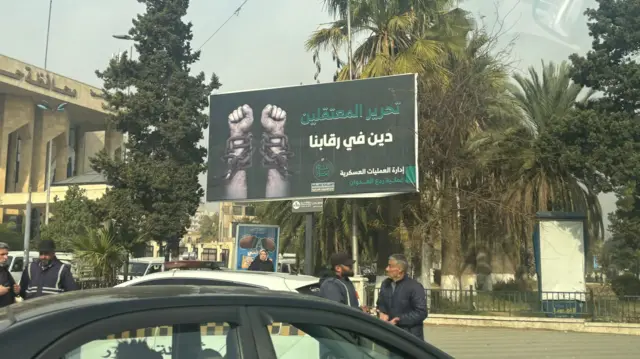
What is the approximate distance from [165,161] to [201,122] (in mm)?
2332

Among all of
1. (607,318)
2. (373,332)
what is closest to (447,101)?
(607,318)

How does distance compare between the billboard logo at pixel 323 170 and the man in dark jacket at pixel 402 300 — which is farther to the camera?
the billboard logo at pixel 323 170

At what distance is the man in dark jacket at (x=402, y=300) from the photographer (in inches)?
238

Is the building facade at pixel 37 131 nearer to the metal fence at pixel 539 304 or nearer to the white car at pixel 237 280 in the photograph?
the metal fence at pixel 539 304

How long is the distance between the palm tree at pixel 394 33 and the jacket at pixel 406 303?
13700 mm

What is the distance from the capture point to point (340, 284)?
246 inches

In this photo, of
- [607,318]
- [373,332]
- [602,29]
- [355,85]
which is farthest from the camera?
[355,85]

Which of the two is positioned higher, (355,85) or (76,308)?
(355,85)

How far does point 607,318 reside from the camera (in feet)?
44.9

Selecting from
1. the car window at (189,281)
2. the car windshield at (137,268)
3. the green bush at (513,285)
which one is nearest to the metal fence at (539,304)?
the green bush at (513,285)

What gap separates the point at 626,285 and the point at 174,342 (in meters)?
16.7

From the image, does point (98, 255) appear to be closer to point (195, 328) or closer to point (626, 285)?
point (626, 285)

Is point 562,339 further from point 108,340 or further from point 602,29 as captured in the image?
point 108,340

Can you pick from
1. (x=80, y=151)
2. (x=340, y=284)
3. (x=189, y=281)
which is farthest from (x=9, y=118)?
(x=340, y=284)
